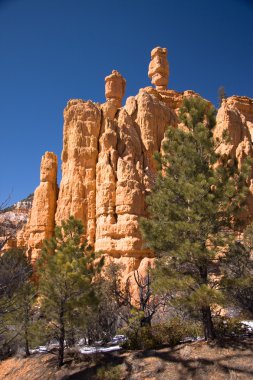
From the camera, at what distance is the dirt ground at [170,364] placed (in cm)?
1111

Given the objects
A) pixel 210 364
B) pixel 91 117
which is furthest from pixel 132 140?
pixel 210 364

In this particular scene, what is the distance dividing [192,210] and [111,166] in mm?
20679

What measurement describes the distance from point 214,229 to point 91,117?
25.4m

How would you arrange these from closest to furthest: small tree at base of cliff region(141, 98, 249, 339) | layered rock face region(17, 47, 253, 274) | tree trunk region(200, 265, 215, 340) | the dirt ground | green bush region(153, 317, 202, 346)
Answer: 1. the dirt ground
2. small tree at base of cliff region(141, 98, 249, 339)
3. tree trunk region(200, 265, 215, 340)
4. green bush region(153, 317, 202, 346)
5. layered rock face region(17, 47, 253, 274)

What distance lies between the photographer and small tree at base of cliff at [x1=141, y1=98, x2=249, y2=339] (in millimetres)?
12273

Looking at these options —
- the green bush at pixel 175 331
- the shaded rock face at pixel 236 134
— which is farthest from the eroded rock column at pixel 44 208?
the green bush at pixel 175 331

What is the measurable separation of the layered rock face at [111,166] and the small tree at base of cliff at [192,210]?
15.1 m

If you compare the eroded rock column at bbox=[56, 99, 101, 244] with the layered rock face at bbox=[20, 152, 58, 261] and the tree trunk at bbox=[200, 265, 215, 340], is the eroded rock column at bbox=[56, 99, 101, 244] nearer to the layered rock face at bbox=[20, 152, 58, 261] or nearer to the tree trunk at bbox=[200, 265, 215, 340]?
the layered rock face at bbox=[20, 152, 58, 261]

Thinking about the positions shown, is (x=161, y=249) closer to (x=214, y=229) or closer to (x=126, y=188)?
(x=214, y=229)

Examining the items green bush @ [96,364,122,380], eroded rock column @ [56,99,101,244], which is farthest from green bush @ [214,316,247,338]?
eroded rock column @ [56,99,101,244]

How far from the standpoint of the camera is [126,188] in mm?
31141

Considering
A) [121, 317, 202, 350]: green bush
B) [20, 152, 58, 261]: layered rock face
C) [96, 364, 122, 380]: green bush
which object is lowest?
[96, 364, 122, 380]: green bush

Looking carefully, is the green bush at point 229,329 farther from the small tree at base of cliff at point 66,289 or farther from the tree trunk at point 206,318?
the small tree at base of cliff at point 66,289

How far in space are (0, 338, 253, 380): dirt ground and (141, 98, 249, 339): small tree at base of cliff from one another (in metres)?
1.03
